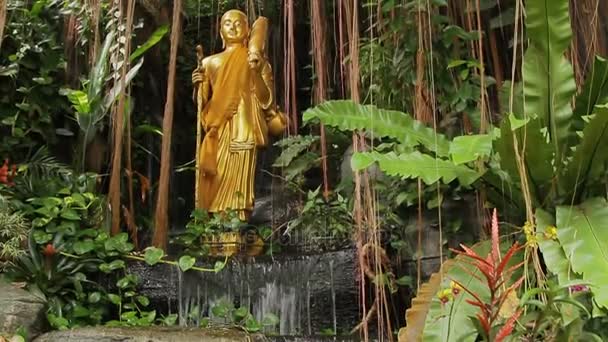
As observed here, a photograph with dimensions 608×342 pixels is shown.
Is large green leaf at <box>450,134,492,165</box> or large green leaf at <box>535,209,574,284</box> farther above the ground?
large green leaf at <box>450,134,492,165</box>

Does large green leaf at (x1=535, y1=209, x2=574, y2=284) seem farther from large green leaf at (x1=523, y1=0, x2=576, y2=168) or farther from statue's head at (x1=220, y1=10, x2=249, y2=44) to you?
statue's head at (x1=220, y1=10, x2=249, y2=44)

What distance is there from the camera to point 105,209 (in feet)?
11.6

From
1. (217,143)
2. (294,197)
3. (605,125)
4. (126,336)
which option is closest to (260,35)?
(217,143)

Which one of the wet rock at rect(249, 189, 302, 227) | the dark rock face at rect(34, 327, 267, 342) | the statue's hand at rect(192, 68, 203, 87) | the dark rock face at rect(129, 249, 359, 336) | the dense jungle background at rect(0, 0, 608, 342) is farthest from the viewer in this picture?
the wet rock at rect(249, 189, 302, 227)

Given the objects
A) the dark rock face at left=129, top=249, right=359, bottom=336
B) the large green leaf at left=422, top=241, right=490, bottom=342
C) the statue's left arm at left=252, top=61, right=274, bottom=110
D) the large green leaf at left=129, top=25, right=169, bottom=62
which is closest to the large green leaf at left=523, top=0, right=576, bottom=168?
the large green leaf at left=422, top=241, right=490, bottom=342

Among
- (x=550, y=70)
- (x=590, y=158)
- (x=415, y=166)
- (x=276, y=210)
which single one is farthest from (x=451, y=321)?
(x=276, y=210)

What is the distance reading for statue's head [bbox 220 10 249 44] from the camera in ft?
13.8

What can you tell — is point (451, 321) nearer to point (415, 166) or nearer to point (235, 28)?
point (415, 166)

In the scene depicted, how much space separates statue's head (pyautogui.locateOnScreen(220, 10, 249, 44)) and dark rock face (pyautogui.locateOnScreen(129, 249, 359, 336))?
1527 millimetres

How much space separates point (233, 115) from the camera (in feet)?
13.4

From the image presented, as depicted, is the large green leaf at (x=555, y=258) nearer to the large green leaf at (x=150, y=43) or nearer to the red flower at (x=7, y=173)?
the red flower at (x=7, y=173)

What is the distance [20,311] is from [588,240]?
6.42ft

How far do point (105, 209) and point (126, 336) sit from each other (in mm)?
1305

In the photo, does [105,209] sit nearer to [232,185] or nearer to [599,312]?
[232,185]
